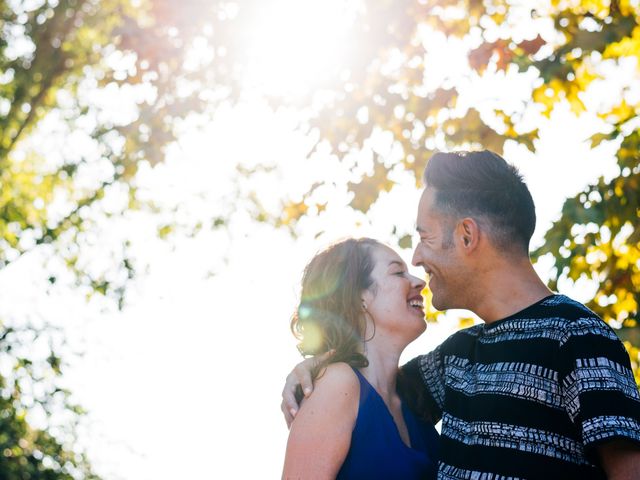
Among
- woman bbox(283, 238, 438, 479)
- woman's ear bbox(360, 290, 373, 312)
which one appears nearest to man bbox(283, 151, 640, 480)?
woman bbox(283, 238, 438, 479)

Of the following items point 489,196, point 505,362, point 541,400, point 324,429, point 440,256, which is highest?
point 489,196

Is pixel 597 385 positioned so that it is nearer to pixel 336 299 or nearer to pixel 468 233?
pixel 468 233

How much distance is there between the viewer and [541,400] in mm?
2619

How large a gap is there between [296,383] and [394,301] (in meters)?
0.59

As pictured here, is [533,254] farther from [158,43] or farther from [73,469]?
[73,469]

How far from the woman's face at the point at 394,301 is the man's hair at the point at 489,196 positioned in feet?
1.80

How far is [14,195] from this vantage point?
48.5 feet

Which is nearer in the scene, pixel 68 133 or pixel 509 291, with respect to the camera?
pixel 509 291

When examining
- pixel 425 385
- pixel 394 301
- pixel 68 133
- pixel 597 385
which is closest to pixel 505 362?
pixel 597 385

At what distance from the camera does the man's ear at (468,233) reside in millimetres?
3146

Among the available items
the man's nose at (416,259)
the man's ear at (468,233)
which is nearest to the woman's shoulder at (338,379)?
the man's nose at (416,259)

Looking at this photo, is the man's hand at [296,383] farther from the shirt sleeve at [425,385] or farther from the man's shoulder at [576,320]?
the man's shoulder at [576,320]

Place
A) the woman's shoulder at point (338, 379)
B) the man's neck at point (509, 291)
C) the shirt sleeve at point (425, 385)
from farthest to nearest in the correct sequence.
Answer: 1. the shirt sleeve at point (425, 385)
2. the woman's shoulder at point (338, 379)
3. the man's neck at point (509, 291)

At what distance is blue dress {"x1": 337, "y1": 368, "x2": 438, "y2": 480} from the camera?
123 inches
